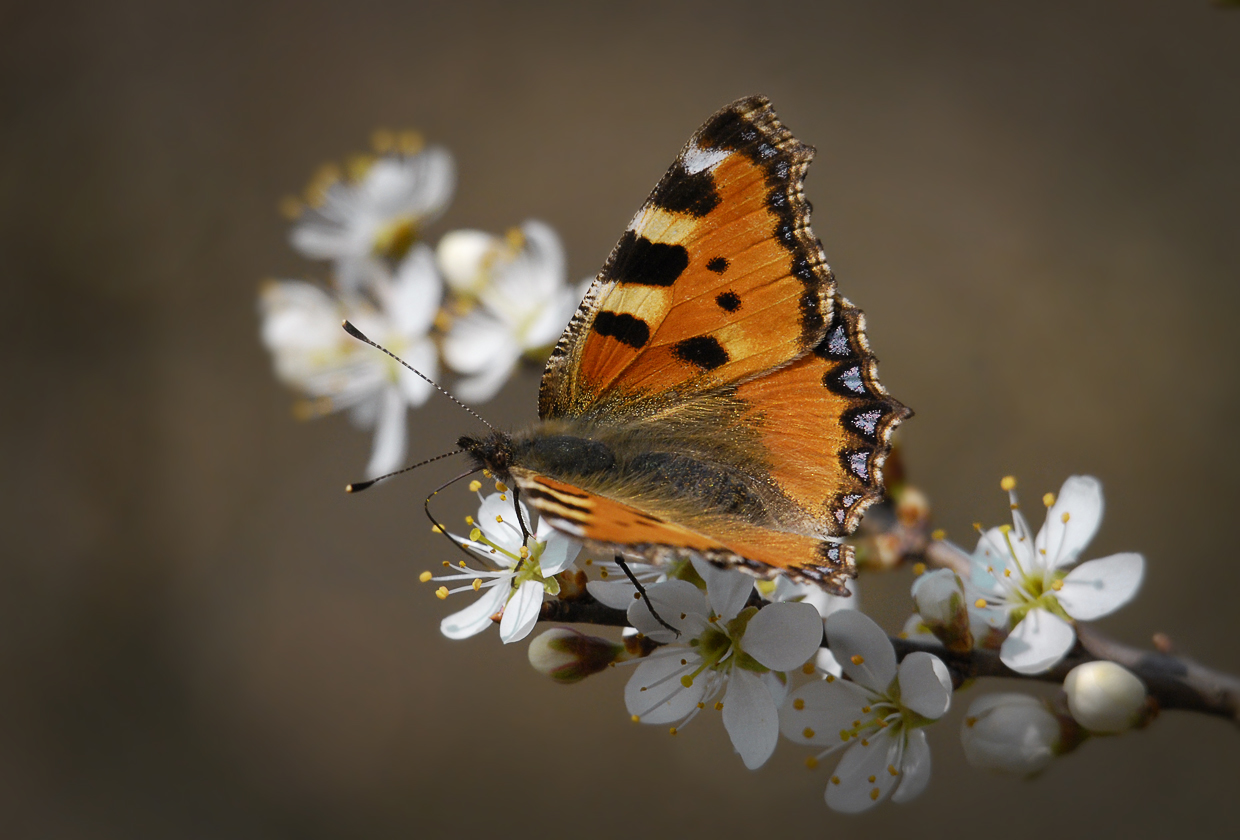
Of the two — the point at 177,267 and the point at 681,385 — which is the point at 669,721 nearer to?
the point at 681,385

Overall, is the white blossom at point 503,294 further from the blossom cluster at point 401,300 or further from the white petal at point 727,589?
the white petal at point 727,589

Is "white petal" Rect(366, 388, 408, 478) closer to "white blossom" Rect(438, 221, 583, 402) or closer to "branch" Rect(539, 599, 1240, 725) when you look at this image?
"white blossom" Rect(438, 221, 583, 402)

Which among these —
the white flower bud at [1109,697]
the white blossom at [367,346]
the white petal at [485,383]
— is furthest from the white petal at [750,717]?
the white blossom at [367,346]

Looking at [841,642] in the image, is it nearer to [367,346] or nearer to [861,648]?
[861,648]

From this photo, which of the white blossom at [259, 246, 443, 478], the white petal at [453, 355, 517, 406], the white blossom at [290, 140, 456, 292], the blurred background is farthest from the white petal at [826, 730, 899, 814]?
the blurred background

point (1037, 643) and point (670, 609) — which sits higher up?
point (670, 609)

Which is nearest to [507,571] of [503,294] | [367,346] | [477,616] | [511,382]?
[477,616]

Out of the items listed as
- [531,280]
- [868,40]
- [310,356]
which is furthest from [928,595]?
[868,40]
